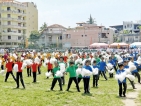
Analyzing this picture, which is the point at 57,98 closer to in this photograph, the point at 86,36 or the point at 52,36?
the point at 86,36

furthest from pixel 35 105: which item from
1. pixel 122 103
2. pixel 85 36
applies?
pixel 85 36

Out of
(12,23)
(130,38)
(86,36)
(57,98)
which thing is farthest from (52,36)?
(57,98)

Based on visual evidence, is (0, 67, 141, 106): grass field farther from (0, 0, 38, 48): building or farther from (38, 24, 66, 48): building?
(38, 24, 66, 48): building

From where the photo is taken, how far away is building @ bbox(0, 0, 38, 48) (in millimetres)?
86188

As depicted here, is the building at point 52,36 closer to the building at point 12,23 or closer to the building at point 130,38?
the building at point 12,23

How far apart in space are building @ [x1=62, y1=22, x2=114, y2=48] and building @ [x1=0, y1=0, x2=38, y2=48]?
1340cm

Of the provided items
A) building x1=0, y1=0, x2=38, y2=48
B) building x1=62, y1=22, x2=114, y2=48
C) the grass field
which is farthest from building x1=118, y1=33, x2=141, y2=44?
the grass field

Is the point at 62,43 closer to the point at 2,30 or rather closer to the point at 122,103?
the point at 2,30

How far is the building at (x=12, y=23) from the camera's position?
283 feet

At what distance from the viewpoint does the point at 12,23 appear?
292 feet

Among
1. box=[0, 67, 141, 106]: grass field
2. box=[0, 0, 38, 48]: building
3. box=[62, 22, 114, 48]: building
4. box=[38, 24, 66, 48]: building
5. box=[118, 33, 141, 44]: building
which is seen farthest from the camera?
box=[118, 33, 141, 44]: building

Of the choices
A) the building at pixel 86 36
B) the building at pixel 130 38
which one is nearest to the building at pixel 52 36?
the building at pixel 86 36

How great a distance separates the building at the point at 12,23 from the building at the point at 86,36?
13399 mm

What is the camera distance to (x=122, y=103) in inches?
494
